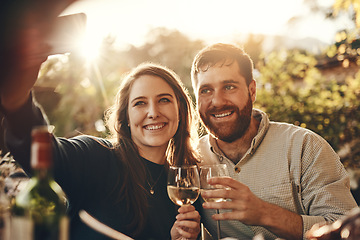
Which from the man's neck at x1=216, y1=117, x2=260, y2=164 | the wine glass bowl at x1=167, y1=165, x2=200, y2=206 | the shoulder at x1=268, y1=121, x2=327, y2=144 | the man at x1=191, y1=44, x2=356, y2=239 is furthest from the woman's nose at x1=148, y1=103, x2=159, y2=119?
the shoulder at x1=268, y1=121, x2=327, y2=144

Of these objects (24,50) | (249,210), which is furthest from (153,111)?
(24,50)

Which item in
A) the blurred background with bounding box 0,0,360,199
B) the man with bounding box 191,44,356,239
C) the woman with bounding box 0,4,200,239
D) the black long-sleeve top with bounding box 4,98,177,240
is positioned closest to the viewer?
the woman with bounding box 0,4,200,239

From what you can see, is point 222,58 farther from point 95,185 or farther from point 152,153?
point 95,185

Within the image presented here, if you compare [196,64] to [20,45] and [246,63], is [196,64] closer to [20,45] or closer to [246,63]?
[246,63]

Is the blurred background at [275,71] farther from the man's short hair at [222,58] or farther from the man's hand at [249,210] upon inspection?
the man's hand at [249,210]

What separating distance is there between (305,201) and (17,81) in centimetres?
209

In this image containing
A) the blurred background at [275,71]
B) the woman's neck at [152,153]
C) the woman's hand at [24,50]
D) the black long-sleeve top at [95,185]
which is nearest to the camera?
the woman's hand at [24,50]

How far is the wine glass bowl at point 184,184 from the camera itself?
170 centimetres

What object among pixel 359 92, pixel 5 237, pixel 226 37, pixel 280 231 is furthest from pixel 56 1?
pixel 226 37

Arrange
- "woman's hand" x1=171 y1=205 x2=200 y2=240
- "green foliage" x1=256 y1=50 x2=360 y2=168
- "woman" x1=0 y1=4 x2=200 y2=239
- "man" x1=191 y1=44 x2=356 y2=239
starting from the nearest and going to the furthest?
"woman" x1=0 y1=4 x2=200 y2=239 < "woman's hand" x1=171 y1=205 x2=200 y2=240 < "man" x1=191 y1=44 x2=356 y2=239 < "green foliage" x1=256 y1=50 x2=360 y2=168

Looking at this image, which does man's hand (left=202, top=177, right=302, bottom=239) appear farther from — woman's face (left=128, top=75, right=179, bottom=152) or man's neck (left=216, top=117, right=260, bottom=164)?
man's neck (left=216, top=117, right=260, bottom=164)

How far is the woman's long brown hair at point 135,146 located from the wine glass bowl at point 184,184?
0.33 meters

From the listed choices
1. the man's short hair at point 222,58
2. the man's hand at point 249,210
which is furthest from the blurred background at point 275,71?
the man's hand at point 249,210

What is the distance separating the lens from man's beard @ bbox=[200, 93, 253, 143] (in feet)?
8.84
